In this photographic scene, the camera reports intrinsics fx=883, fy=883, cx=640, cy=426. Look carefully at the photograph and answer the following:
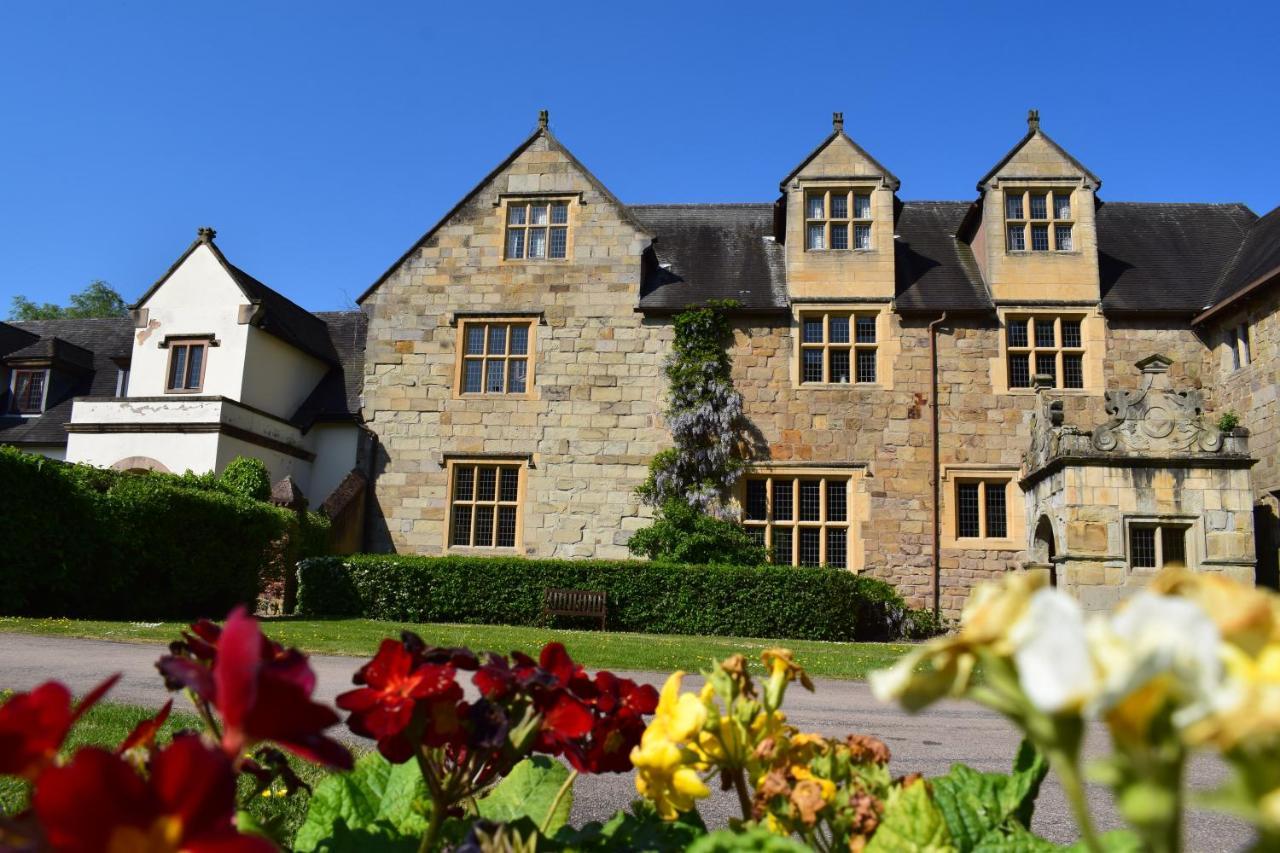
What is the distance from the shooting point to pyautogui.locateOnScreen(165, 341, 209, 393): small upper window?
62.9 feet

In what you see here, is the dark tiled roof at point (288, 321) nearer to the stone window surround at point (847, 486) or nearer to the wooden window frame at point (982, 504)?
the stone window surround at point (847, 486)

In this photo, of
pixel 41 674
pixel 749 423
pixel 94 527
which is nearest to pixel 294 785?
pixel 41 674

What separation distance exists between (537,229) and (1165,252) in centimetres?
1323

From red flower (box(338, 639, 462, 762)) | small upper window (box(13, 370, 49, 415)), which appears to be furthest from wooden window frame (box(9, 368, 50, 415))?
red flower (box(338, 639, 462, 762))

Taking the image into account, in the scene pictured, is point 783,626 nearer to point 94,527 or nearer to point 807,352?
point 807,352

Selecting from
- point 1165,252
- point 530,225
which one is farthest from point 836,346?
point 1165,252

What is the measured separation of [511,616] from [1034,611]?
1545cm

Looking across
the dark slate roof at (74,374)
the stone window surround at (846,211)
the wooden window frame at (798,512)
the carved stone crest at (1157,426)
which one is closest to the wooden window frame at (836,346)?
the stone window surround at (846,211)

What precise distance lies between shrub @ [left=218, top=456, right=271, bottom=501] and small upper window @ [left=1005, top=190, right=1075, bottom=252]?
50.6 ft

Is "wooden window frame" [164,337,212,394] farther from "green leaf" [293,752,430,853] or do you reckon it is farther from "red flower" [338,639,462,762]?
"red flower" [338,639,462,762]

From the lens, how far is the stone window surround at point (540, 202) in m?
18.3

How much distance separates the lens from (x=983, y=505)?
655 inches

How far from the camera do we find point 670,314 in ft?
58.4

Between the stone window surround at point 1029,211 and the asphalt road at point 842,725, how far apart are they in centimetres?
1208
